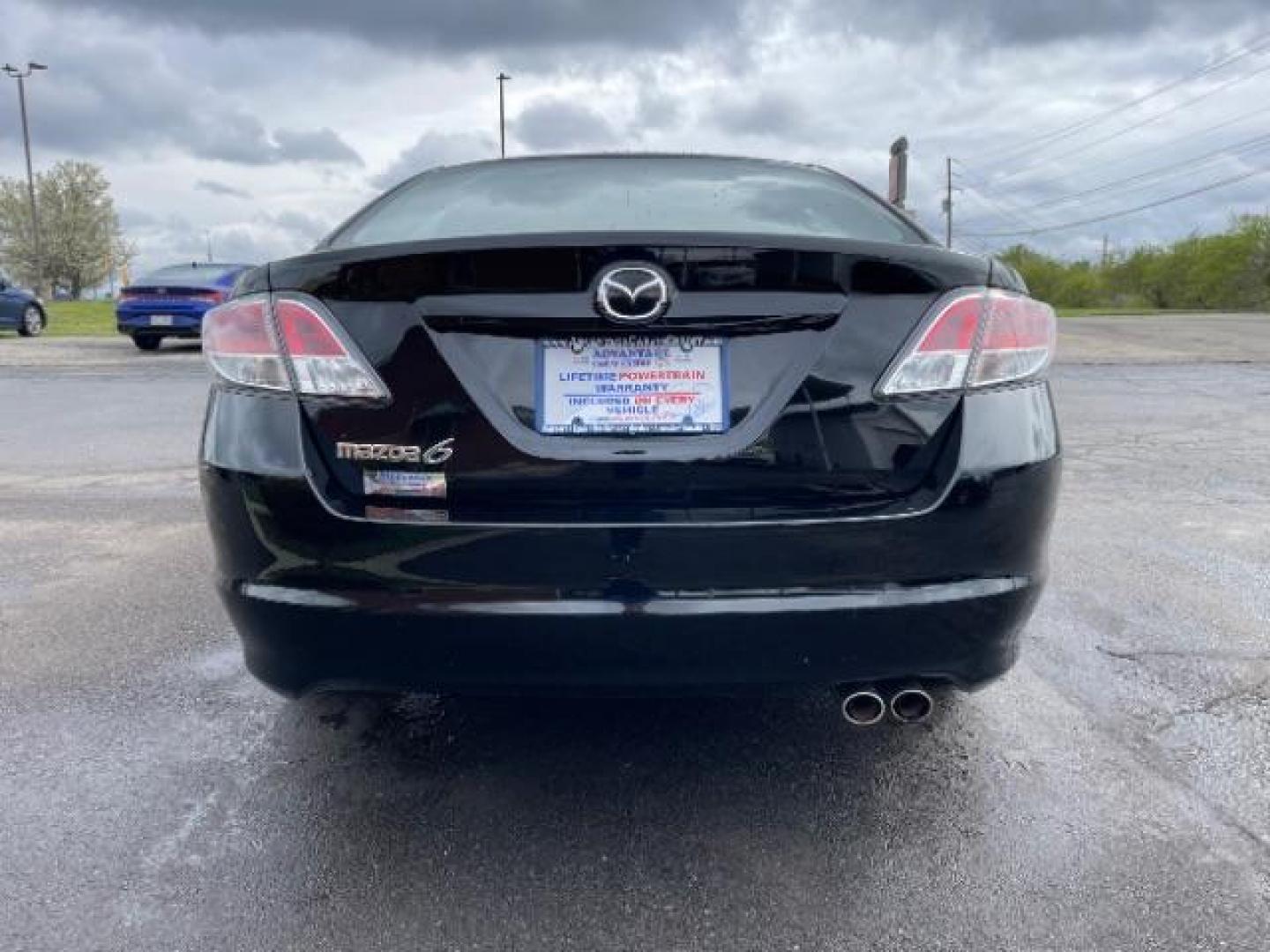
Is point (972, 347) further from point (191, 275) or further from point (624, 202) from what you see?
point (191, 275)

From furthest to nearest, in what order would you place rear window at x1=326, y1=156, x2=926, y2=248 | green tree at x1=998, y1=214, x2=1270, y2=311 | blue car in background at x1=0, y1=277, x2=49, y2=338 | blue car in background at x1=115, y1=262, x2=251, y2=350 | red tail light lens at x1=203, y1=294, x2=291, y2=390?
1. green tree at x1=998, y1=214, x2=1270, y2=311
2. blue car in background at x1=0, y1=277, x2=49, y2=338
3. blue car in background at x1=115, y1=262, x2=251, y2=350
4. rear window at x1=326, y1=156, x2=926, y2=248
5. red tail light lens at x1=203, y1=294, x2=291, y2=390

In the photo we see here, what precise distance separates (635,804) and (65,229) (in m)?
67.9

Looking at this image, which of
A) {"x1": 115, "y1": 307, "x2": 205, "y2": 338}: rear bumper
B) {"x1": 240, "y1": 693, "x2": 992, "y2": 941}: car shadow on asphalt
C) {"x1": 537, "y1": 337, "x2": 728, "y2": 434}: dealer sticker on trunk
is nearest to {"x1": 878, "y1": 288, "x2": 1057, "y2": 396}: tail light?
{"x1": 537, "y1": 337, "x2": 728, "y2": 434}: dealer sticker on trunk

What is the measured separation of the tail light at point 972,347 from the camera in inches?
79.0

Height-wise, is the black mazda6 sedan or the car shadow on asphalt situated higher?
the black mazda6 sedan

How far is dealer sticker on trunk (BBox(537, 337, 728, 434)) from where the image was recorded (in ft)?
6.34

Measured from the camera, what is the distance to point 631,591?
6.40 feet

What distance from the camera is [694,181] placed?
2932mm

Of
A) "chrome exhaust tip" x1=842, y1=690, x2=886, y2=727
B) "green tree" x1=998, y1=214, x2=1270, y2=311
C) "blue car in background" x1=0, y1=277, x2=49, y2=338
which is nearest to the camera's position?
"chrome exhaust tip" x1=842, y1=690, x2=886, y2=727

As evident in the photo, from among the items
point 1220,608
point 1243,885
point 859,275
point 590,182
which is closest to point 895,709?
point 1243,885

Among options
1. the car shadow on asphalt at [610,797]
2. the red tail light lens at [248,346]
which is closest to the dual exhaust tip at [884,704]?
the car shadow on asphalt at [610,797]

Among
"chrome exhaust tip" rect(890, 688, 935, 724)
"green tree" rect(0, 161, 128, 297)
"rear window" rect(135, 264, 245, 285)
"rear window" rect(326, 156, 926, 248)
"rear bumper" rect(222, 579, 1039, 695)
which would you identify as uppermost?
"green tree" rect(0, 161, 128, 297)

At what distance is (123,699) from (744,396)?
2154 millimetres

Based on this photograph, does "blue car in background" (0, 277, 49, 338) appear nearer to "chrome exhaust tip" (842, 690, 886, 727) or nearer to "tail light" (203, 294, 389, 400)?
"tail light" (203, 294, 389, 400)
